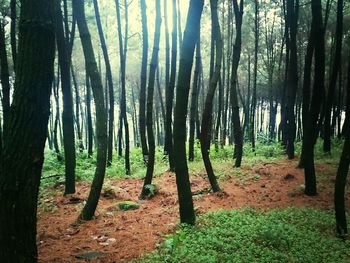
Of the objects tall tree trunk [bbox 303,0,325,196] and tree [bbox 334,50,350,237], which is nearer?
tree [bbox 334,50,350,237]

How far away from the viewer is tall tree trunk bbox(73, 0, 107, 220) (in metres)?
6.61

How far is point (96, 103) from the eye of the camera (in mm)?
6820

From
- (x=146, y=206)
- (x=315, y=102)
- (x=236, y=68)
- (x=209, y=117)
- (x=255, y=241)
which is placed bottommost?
(x=146, y=206)

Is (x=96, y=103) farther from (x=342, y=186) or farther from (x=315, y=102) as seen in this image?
(x=315, y=102)

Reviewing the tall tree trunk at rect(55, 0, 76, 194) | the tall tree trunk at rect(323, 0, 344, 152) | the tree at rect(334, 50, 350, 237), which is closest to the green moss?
the tall tree trunk at rect(55, 0, 76, 194)

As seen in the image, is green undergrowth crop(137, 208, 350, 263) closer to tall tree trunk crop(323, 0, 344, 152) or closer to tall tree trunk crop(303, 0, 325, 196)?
tall tree trunk crop(303, 0, 325, 196)

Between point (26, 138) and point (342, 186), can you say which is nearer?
point (26, 138)

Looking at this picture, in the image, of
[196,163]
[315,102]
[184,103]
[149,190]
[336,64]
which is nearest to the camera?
[184,103]

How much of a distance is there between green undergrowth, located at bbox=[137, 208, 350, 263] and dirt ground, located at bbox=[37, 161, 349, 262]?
521mm

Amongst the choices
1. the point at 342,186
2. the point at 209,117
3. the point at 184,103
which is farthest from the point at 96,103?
the point at 342,186

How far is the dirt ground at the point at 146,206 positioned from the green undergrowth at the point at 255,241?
52 cm

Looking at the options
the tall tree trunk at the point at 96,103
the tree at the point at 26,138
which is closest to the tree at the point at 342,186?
the tall tree trunk at the point at 96,103

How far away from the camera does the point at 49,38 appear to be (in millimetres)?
3203

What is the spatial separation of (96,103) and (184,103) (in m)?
1.87
